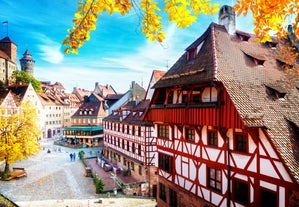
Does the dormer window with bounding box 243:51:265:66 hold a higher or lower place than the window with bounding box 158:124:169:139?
higher

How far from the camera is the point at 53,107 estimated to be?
2689 inches

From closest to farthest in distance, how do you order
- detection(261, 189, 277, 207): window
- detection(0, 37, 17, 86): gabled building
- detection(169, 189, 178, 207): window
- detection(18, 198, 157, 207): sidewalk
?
detection(261, 189, 277, 207): window < detection(169, 189, 178, 207): window < detection(18, 198, 157, 207): sidewalk < detection(0, 37, 17, 86): gabled building

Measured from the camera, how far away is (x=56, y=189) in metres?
24.1

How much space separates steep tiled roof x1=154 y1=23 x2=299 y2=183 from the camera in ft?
28.9

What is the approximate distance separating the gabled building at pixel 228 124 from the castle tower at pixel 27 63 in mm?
86101

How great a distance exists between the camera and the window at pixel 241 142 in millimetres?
9803

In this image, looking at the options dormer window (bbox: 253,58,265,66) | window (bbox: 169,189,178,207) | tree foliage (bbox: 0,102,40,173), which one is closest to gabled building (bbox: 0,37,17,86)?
tree foliage (bbox: 0,102,40,173)

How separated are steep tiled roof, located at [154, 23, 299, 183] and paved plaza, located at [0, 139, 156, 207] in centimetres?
1286

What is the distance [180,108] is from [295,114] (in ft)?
17.8

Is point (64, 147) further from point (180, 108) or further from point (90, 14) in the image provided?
point (90, 14)

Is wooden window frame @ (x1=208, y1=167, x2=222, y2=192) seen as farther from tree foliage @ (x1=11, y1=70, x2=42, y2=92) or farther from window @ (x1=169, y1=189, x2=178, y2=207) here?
tree foliage @ (x1=11, y1=70, x2=42, y2=92)

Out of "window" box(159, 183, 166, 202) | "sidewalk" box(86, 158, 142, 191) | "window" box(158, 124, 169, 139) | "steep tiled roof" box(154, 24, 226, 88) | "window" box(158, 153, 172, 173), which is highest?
"steep tiled roof" box(154, 24, 226, 88)

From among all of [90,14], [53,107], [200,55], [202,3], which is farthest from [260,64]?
[53,107]

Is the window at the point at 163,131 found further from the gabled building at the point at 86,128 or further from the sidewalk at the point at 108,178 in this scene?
the gabled building at the point at 86,128
